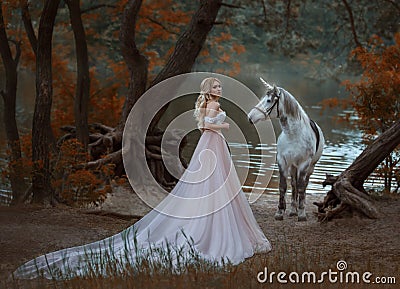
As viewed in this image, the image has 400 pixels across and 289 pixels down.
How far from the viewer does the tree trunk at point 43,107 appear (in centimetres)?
952

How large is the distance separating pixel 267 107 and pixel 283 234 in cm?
186

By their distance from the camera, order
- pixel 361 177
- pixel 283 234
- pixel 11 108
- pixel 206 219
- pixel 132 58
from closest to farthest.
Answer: pixel 206 219 → pixel 283 234 → pixel 361 177 → pixel 11 108 → pixel 132 58

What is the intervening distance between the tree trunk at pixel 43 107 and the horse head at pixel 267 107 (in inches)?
123

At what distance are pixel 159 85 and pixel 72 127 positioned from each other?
2396 mm

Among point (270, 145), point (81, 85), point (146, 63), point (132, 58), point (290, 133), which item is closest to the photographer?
point (290, 133)

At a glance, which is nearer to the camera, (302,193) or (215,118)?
(215,118)

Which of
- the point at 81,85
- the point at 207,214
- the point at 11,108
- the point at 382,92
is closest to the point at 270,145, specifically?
the point at 382,92

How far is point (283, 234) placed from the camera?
807cm

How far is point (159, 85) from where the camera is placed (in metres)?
12.0

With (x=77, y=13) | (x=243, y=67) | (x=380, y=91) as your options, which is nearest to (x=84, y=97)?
(x=77, y=13)

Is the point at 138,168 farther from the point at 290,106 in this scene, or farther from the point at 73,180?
the point at 290,106

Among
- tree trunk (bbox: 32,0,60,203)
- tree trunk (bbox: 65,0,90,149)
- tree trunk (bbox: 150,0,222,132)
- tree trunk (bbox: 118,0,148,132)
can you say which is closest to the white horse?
tree trunk (bbox: 150,0,222,132)

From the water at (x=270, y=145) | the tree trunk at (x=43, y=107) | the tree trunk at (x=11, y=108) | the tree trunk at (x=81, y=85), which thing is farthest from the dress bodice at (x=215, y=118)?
the tree trunk at (x=81, y=85)

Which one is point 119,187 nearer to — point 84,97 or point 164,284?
point 84,97
